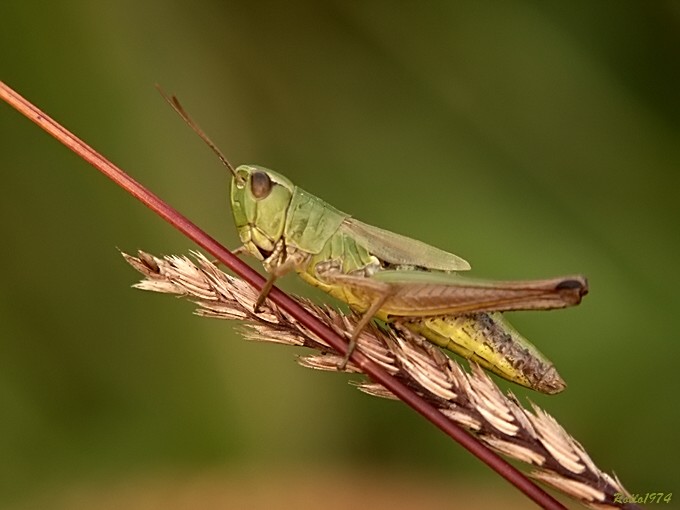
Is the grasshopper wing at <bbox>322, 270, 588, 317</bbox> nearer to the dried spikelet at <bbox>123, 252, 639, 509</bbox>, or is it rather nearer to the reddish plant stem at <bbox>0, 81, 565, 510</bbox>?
the dried spikelet at <bbox>123, 252, 639, 509</bbox>

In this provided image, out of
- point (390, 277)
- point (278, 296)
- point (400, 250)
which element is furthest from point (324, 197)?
point (278, 296)

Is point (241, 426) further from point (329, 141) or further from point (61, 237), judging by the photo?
point (329, 141)

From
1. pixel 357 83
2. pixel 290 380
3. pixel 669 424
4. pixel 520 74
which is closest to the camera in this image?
pixel 669 424

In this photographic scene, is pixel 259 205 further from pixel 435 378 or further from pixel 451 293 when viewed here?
pixel 435 378

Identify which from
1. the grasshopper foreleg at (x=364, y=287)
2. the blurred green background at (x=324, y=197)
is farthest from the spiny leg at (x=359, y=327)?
the blurred green background at (x=324, y=197)

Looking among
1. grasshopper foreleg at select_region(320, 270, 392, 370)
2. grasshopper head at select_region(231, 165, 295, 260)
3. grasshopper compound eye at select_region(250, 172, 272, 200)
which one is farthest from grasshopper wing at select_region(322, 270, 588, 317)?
grasshopper compound eye at select_region(250, 172, 272, 200)

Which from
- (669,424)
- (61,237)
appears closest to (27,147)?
(61,237)
